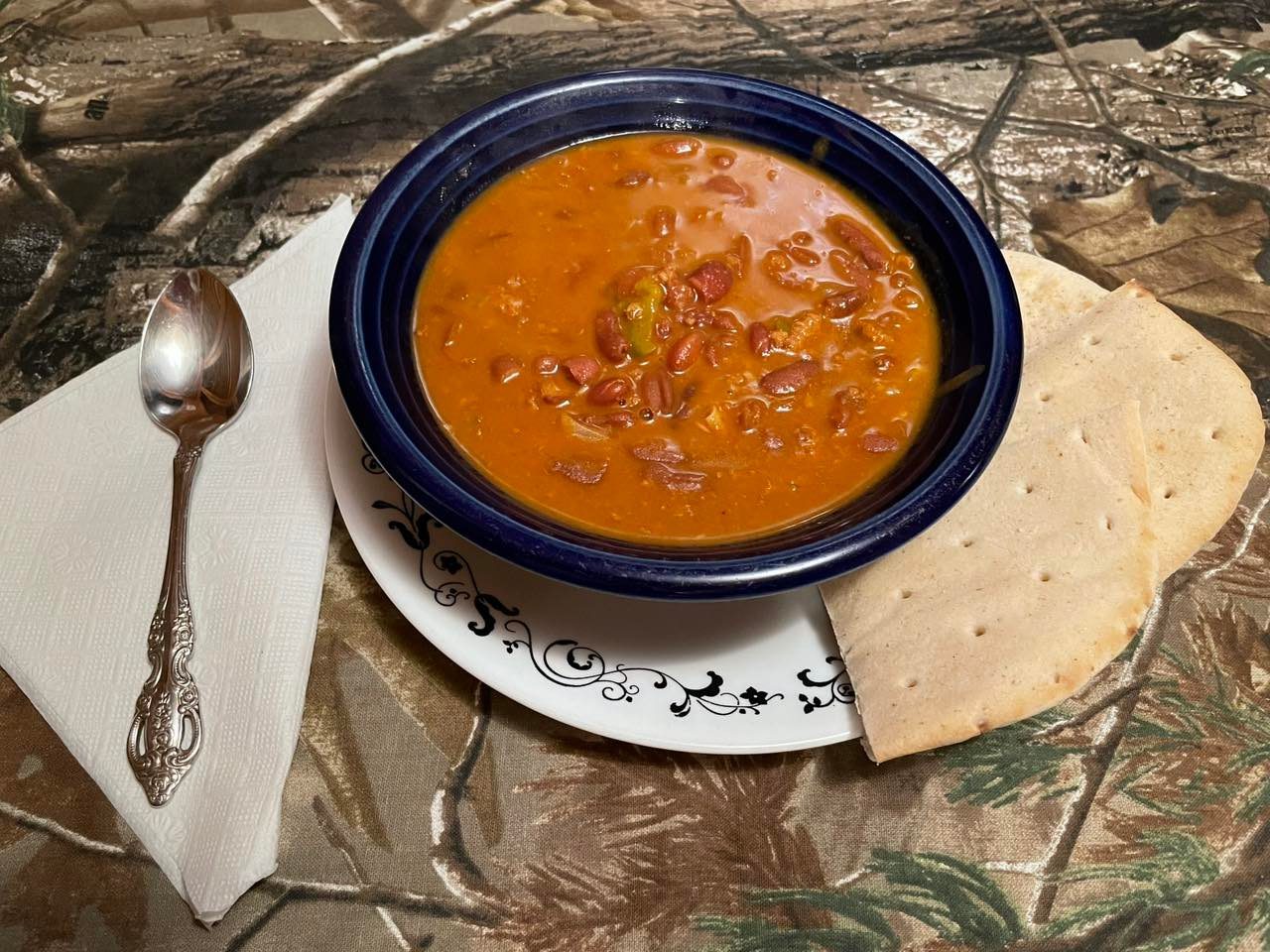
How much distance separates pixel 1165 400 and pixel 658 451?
4.63ft

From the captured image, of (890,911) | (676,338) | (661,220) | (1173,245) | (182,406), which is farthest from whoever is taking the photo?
(1173,245)

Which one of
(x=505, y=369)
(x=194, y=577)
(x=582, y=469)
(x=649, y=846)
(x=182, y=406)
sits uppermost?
(x=505, y=369)

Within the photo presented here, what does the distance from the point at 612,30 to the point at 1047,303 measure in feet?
7.54

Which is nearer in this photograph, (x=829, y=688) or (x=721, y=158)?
(x=829, y=688)

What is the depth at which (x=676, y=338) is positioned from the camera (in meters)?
2.92

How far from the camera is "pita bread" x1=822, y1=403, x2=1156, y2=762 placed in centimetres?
247

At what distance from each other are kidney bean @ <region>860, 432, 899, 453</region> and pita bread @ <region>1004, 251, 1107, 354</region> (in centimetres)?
63

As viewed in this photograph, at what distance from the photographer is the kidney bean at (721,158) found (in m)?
3.34

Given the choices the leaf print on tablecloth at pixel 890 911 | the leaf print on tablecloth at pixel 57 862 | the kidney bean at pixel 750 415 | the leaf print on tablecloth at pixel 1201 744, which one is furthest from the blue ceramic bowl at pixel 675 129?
the leaf print on tablecloth at pixel 57 862

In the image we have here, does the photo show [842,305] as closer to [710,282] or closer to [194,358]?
[710,282]

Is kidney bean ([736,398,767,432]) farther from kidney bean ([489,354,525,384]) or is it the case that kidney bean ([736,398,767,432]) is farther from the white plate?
kidney bean ([489,354,525,384])

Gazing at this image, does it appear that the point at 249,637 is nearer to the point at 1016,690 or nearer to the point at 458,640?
the point at 458,640

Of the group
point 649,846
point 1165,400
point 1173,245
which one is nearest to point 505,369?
point 649,846

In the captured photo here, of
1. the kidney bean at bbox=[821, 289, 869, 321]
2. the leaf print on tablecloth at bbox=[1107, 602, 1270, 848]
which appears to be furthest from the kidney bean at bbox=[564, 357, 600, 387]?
the leaf print on tablecloth at bbox=[1107, 602, 1270, 848]
